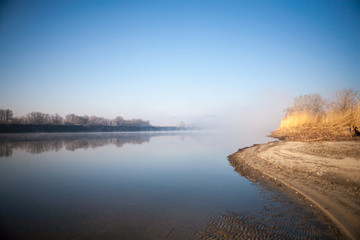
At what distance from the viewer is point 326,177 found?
357 inches

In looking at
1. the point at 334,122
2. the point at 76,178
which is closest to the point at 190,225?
the point at 76,178

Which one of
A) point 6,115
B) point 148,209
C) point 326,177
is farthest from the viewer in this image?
point 6,115

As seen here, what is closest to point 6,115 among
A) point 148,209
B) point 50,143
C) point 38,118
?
point 38,118

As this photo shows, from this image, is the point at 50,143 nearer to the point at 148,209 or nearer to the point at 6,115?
the point at 148,209

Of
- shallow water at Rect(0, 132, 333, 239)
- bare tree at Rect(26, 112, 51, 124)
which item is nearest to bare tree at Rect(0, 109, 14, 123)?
bare tree at Rect(26, 112, 51, 124)

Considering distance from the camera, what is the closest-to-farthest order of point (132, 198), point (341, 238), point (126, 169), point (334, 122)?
point (341, 238) → point (132, 198) → point (126, 169) → point (334, 122)

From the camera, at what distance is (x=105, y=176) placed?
1199 centimetres

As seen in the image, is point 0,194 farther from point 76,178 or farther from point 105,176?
point 105,176

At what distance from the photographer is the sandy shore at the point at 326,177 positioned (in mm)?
5801

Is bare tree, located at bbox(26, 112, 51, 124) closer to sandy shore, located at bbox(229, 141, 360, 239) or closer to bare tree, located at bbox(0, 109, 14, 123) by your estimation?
bare tree, located at bbox(0, 109, 14, 123)

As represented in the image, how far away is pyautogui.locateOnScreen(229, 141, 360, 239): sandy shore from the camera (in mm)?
5801

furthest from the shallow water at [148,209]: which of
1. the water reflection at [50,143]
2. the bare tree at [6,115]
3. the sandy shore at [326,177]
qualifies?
the bare tree at [6,115]

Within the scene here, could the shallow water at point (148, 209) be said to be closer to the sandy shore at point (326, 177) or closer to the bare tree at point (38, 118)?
the sandy shore at point (326, 177)

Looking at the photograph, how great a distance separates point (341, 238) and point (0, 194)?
13.4m
